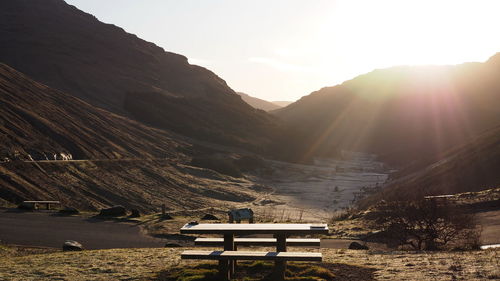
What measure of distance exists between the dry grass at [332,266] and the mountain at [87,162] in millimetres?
23580

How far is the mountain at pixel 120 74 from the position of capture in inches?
4862

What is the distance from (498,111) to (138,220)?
600 ft

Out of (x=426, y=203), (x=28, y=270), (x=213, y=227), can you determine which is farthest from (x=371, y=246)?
(x=28, y=270)

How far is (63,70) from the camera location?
12738 cm

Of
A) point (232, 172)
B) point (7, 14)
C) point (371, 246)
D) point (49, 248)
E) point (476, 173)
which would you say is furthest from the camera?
point (7, 14)

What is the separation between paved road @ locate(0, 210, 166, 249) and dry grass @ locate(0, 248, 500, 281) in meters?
4.84

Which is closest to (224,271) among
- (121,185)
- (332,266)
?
(332,266)

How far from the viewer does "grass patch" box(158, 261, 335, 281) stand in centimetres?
1120

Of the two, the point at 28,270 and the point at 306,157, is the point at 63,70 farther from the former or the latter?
the point at 28,270

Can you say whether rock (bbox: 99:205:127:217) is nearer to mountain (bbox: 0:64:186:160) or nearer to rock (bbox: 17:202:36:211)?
rock (bbox: 17:202:36:211)

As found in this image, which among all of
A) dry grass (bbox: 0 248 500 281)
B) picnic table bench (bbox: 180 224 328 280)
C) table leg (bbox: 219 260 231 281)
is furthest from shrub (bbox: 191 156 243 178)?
table leg (bbox: 219 260 231 281)

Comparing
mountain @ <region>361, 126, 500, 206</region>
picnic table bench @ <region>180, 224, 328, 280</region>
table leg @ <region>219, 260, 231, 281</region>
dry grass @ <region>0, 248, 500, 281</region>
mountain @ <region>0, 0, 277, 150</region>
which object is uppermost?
mountain @ <region>0, 0, 277, 150</region>

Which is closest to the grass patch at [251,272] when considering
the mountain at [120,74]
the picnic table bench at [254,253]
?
the picnic table bench at [254,253]

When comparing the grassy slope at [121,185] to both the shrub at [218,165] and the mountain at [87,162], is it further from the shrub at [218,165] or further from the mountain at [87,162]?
the shrub at [218,165]
